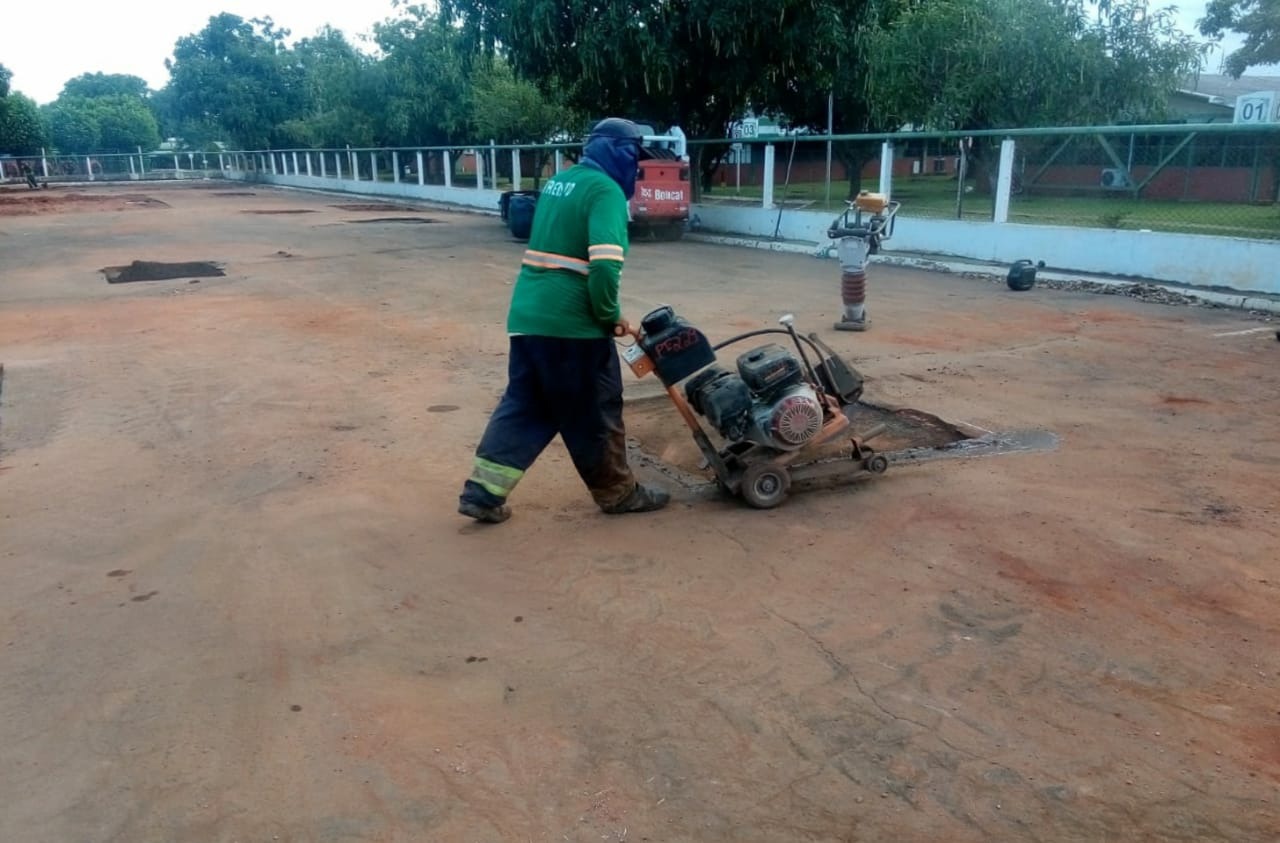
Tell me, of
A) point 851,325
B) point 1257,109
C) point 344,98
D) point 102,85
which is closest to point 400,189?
point 344,98

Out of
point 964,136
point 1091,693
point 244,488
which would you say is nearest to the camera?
point 1091,693

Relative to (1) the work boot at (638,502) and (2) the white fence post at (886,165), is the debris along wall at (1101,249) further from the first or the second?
(1) the work boot at (638,502)

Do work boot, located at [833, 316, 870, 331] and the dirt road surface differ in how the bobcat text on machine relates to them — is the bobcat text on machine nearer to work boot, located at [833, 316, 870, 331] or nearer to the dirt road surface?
work boot, located at [833, 316, 870, 331]

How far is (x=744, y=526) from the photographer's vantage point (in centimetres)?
475

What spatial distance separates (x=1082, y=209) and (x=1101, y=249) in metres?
2.23

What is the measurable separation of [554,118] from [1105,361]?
87.3 ft

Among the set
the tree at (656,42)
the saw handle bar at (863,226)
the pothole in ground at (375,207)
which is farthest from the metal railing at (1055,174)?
the pothole in ground at (375,207)

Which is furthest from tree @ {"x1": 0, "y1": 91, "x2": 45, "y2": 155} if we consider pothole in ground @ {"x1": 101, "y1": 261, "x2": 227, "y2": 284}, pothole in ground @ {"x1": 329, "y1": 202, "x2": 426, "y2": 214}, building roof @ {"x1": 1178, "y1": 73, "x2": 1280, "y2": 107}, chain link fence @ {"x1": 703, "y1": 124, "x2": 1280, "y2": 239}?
building roof @ {"x1": 1178, "y1": 73, "x2": 1280, "y2": 107}

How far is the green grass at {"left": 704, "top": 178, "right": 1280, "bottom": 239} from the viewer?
1241cm

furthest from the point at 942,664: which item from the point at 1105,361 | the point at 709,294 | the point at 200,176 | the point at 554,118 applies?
the point at 200,176

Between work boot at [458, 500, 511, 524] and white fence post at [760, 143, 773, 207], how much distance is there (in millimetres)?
15967

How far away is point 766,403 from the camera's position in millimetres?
4875

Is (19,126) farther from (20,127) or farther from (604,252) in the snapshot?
(604,252)

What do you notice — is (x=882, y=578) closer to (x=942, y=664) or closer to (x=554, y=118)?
(x=942, y=664)
